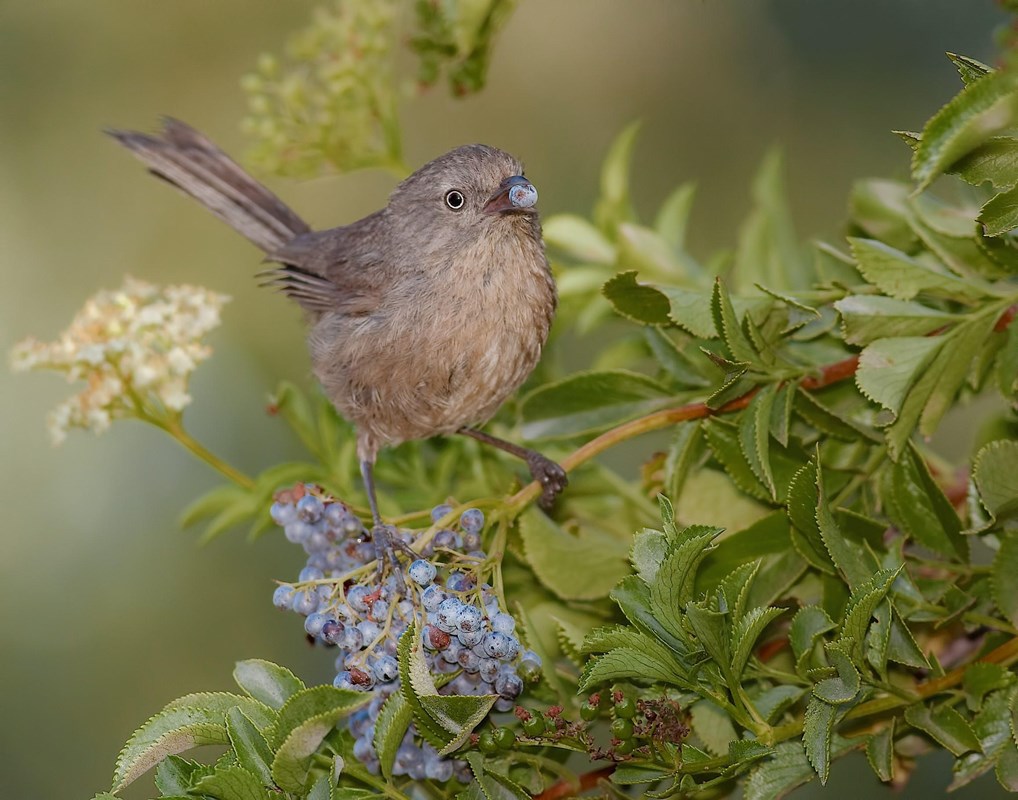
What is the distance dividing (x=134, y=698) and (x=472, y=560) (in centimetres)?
405

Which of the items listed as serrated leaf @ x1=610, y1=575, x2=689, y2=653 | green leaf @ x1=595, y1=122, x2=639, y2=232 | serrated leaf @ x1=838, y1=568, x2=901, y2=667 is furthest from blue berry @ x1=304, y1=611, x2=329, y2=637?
green leaf @ x1=595, y1=122, x2=639, y2=232

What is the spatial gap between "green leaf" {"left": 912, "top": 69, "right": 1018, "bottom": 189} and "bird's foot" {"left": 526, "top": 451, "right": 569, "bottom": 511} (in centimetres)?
133

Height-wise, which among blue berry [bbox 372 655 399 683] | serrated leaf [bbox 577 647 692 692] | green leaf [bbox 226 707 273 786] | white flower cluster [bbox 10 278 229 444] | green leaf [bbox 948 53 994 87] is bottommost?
serrated leaf [bbox 577 647 692 692]

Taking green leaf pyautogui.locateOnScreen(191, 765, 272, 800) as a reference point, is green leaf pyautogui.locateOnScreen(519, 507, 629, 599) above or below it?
above

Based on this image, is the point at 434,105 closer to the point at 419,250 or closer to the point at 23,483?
the point at 23,483

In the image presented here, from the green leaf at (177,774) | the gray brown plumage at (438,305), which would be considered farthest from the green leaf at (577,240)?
the green leaf at (177,774)

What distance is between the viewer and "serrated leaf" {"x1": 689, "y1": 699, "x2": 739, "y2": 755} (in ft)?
7.27

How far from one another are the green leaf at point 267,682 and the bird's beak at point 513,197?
46.9 inches

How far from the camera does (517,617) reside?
2.37 meters

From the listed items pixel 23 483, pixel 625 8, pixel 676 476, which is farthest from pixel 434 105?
pixel 676 476

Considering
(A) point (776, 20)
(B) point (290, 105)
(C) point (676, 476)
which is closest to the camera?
(C) point (676, 476)

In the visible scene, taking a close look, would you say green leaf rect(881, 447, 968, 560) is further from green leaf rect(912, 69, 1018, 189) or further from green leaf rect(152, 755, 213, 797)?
green leaf rect(152, 755, 213, 797)

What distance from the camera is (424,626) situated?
2.20m

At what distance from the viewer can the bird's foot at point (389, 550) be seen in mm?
2289
